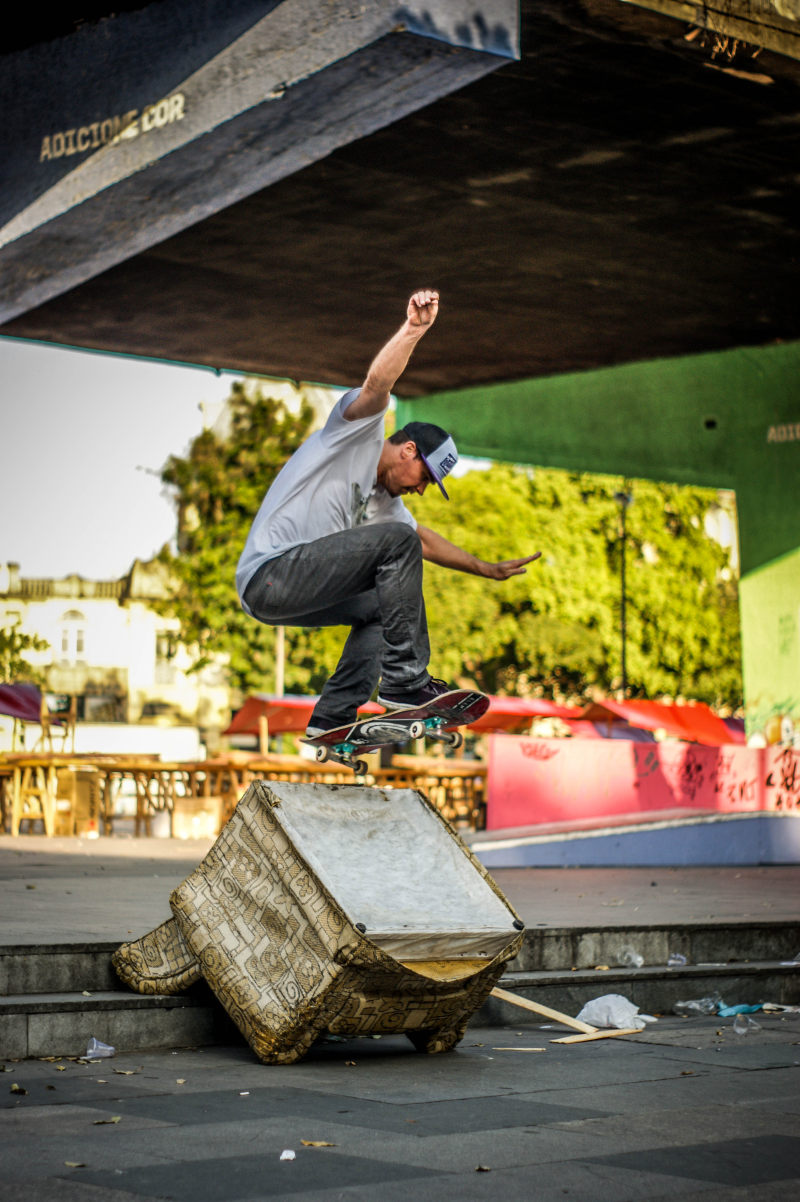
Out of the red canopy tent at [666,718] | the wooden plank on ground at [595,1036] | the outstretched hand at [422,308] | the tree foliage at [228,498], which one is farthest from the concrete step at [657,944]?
the red canopy tent at [666,718]

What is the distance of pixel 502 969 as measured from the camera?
5855 millimetres

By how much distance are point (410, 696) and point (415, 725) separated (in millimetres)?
126

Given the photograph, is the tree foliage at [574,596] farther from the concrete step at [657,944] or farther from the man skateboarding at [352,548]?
the man skateboarding at [352,548]

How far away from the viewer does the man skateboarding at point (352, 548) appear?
6.17m

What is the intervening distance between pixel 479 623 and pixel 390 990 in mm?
36361

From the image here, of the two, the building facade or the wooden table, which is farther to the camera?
the building facade

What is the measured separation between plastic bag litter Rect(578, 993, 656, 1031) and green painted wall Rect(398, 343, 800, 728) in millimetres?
13576

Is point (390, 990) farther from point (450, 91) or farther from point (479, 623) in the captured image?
point (479, 623)

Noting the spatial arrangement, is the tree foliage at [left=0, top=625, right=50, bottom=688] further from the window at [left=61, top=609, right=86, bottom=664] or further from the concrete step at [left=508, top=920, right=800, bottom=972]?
the concrete step at [left=508, top=920, right=800, bottom=972]

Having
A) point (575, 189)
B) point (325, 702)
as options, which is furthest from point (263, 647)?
point (325, 702)

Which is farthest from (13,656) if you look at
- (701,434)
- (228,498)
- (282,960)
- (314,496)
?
(282,960)

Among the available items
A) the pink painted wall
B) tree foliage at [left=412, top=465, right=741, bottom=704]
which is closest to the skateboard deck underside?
the pink painted wall

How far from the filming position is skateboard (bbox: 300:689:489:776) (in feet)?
20.3

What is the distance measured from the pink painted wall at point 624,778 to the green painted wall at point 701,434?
1.79m
